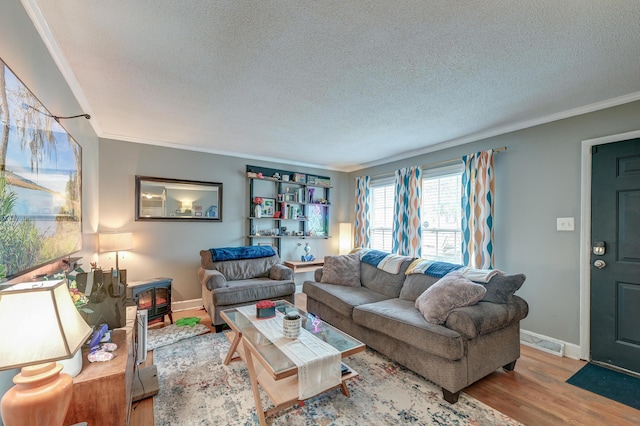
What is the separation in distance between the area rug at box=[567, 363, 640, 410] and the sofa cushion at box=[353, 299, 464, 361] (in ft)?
4.11

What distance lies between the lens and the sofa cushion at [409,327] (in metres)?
1.98

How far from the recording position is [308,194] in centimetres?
518

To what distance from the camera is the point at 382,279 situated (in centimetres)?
340

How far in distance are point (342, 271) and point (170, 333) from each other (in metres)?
2.14

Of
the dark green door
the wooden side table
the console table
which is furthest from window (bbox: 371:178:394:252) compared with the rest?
the console table

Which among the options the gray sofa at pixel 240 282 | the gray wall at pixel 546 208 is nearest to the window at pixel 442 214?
the gray wall at pixel 546 208

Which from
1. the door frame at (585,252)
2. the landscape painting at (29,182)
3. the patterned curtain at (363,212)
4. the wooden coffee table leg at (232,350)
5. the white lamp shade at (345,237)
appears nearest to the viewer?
the landscape painting at (29,182)

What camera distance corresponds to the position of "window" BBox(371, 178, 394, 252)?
16.1 feet

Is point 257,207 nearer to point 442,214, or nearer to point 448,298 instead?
point 442,214

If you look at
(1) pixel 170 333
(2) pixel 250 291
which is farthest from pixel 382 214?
(1) pixel 170 333

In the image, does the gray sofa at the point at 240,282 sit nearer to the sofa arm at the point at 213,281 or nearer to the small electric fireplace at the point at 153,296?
the sofa arm at the point at 213,281

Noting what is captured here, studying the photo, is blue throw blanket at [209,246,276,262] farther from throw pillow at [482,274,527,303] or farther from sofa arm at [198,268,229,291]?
throw pillow at [482,274,527,303]

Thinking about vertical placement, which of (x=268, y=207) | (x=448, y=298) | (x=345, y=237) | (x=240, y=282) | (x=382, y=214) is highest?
(x=268, y=207)

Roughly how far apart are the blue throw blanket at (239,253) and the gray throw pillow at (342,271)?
1035 millimetres
